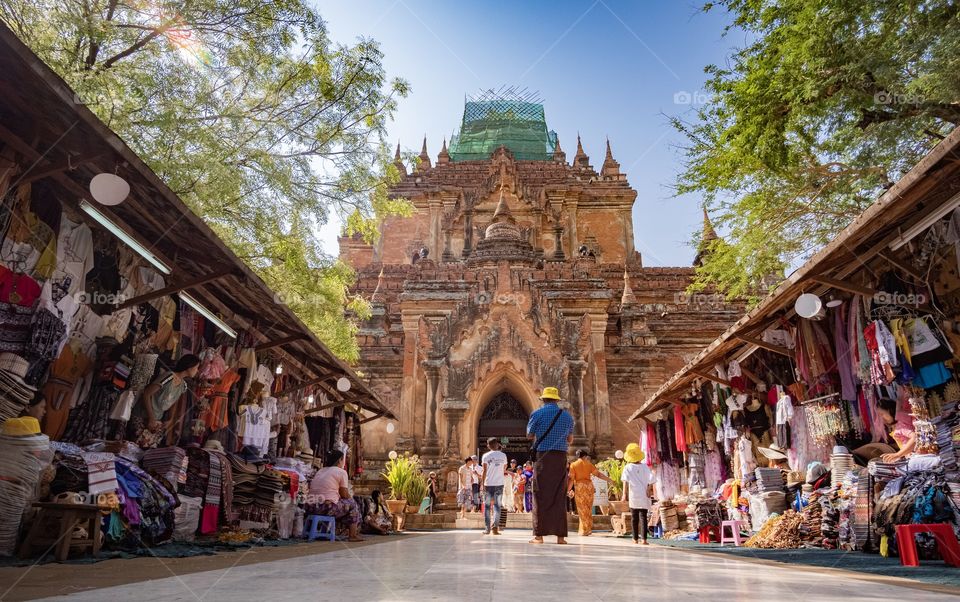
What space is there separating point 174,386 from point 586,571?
4.88 m

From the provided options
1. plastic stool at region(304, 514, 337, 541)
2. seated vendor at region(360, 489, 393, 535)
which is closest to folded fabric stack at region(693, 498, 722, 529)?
seated vendor at region(360, 489, 393, 535)

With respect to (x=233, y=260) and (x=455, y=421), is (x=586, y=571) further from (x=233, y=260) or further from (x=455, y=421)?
(x=455, y=421)

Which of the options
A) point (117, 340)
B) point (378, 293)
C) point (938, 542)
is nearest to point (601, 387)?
point (378, 293)

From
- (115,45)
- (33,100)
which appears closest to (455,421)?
(115,45)

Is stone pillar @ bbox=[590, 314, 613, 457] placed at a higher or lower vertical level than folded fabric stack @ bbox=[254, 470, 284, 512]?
higher

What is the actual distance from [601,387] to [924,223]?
11.7 metres

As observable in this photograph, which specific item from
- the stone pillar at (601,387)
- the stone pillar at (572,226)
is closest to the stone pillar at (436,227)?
the stone pillar at (572,226)

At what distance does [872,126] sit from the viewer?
880 centimetres

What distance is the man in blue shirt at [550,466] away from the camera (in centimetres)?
797

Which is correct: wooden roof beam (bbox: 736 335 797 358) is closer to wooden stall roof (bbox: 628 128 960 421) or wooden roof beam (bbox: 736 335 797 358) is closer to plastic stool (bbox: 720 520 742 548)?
wooden stall roof (bbox: 628 128 960 421)

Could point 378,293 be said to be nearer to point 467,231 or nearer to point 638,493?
point 467,231

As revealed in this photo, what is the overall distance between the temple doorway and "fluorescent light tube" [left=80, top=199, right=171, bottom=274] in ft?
39.2

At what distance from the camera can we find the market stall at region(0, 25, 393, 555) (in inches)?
181

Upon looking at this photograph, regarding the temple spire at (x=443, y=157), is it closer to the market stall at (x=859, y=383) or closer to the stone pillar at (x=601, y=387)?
the stone pillar at (x=601, y=387)
